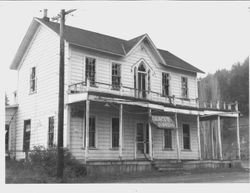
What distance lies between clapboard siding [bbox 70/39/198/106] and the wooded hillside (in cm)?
159

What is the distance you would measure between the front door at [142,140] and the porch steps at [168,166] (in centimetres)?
219

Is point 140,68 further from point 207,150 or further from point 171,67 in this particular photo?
point 207,150

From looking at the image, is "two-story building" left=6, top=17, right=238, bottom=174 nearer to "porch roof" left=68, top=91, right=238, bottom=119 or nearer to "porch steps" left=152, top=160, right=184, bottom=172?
"porch roof" left=68, top=91, right=238, bottom=119

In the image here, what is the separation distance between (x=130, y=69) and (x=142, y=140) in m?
4.33

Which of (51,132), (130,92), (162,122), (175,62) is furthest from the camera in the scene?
(175,62)

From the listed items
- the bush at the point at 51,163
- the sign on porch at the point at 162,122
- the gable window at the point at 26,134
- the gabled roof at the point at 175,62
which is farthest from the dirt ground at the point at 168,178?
the gabled roof at the point at 175,62

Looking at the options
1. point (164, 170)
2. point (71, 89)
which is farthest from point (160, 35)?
point (164, 170)

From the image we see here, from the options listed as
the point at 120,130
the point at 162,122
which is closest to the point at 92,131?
the point at 120,130

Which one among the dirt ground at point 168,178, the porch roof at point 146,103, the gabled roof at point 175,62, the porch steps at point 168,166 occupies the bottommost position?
the dirt ground at point 168,178

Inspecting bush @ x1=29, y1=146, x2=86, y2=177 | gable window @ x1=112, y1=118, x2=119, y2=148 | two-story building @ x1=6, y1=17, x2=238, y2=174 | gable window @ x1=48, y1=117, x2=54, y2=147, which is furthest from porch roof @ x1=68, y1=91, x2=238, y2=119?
bush @ x1=29, y1=146, x2=86, y2=177

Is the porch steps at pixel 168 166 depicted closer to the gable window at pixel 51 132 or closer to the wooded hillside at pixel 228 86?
the wooded hillside at pixel 228 86

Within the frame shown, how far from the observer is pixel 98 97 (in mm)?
20016

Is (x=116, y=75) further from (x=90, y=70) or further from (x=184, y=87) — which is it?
(x=184, y=87)

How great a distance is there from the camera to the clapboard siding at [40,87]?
2145 centimetres
